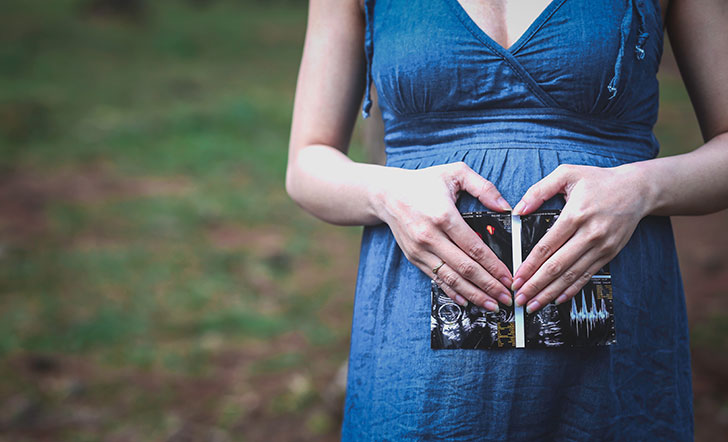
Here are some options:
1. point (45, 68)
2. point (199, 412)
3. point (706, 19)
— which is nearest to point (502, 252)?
point (706, 19)

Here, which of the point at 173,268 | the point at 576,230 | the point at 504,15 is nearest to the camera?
the point at 576,230

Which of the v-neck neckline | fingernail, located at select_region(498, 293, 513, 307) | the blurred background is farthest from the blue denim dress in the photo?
the blurred background

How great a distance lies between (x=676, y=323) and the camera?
1.17 m

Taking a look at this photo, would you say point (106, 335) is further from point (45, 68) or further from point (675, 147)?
point (45, 68)

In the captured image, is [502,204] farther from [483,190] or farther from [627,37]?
[627,37]

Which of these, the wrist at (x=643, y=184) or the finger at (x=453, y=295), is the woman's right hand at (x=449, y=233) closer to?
the finger at (x=453, y=295)

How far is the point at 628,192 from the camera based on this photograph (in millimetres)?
1052

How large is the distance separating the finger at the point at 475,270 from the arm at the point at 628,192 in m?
0.03

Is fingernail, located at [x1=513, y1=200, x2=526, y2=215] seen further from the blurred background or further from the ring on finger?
the blurred background

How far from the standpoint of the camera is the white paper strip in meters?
1.05

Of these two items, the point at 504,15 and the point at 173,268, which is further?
the point at 173,268

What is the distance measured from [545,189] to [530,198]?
30 mm

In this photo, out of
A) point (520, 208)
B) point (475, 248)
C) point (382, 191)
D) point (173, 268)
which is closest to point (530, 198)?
point (520, 208)

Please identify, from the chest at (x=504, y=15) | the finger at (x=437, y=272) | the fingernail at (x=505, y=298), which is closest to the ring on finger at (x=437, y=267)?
the finger at (x=437, y=272)
